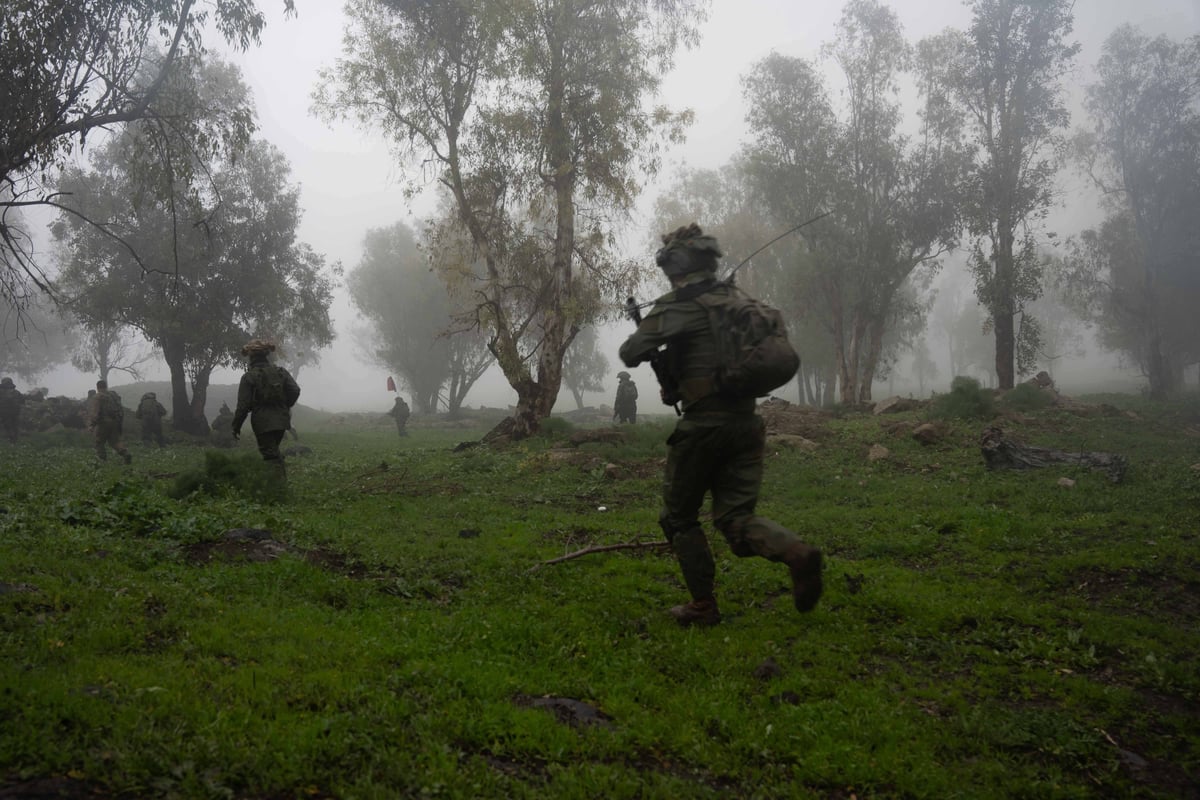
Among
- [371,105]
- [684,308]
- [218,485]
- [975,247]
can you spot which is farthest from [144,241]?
[975,247]

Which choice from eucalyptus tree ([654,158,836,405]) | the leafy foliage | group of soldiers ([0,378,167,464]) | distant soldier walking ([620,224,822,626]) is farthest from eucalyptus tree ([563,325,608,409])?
distant soldier walking ([620,224,822,626])

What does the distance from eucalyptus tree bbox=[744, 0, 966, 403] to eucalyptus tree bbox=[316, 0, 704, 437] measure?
10.0 metres

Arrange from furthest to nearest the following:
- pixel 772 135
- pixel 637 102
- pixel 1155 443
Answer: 1. pixel 772 135
2. pixel 637 102
3. pixel 1155 443

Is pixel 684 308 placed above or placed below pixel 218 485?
above

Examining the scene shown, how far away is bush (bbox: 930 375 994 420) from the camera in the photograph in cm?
1734

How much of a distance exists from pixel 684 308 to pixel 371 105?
17.9m

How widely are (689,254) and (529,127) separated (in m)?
14.8

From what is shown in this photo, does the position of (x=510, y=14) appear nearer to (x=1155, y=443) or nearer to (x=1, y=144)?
(x=1, y=144)

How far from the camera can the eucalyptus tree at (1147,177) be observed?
30.1 meters

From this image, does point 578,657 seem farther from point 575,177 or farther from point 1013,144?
point 1013,144

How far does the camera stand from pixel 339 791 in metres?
2.93

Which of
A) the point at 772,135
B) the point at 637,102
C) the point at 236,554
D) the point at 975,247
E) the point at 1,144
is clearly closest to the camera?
the point at 236,554

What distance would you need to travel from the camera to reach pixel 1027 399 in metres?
19.4

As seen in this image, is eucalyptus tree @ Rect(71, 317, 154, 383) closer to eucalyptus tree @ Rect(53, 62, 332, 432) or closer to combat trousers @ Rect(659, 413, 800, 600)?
eucalyptus tree @ Rect(53, 62, 332, 432)
